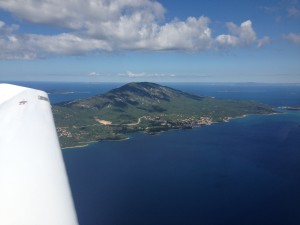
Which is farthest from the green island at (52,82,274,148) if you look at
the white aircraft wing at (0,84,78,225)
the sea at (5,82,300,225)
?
the white aircraft wing at (0,84,78,225)

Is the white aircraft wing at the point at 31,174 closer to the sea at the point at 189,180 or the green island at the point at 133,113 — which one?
the sea at the point at 189,180

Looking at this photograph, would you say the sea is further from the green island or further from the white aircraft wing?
the white aircraft wing

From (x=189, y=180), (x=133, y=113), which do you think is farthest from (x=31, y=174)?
(x=133, y=113)

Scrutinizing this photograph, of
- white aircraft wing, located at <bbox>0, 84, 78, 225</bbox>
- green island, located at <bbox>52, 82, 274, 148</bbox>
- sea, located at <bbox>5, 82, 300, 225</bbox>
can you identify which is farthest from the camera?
green island, located at <bbox>52, 82, 274, 148</bbox>

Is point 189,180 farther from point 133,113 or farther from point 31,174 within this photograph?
point 133,113

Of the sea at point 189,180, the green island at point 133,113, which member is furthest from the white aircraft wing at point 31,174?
the green island at point 133,113

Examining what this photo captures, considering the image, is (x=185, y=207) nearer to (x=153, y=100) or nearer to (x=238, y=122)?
(x=238, y=122)
